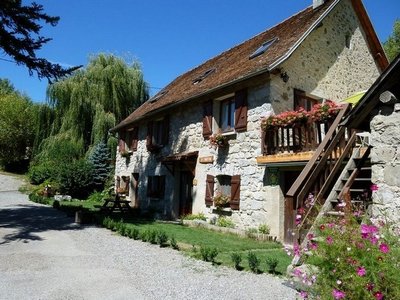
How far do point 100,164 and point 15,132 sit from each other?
51.3 ft

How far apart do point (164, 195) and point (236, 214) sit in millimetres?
5031

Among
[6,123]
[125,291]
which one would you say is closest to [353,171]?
[125,291]

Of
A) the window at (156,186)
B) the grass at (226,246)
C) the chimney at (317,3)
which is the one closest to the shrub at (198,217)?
the grass at (226,246)

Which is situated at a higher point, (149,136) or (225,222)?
(149,136)

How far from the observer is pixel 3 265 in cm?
656

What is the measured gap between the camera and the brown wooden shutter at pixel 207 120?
13.0 metres

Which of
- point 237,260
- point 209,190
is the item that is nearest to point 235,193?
point 209,190

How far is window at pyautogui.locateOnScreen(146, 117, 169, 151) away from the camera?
16078mm

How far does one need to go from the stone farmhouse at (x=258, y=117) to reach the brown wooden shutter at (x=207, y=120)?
0.05 metres

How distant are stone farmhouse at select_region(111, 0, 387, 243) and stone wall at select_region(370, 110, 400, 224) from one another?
3018mm

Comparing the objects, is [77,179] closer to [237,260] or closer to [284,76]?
[284,76]

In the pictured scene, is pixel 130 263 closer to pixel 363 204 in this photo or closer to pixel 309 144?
pixel 363 204

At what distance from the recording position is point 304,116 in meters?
9.08

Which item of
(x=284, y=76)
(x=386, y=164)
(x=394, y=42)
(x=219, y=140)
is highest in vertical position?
(x=394, y=42)
